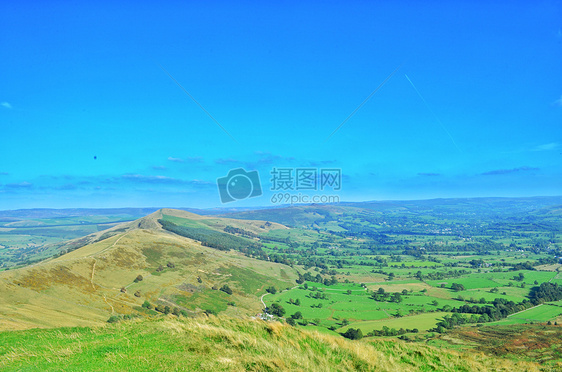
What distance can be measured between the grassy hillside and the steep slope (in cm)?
2335

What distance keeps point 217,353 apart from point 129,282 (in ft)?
272

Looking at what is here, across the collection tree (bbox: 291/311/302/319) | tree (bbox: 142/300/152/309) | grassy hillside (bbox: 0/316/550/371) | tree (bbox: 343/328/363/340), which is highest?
grassy hillside (bbox: 0/316/550/371)

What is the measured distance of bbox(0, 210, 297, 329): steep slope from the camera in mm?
48750

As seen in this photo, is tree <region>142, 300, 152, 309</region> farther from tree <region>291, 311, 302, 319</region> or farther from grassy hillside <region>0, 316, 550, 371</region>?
grassy hillside <region>0, 316, 550, 371</region>

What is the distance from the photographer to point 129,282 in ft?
267

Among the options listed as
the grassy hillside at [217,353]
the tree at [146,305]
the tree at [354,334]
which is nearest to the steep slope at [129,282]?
the tree at [146,305]

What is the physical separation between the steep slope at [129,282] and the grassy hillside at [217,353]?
23354 millimetres

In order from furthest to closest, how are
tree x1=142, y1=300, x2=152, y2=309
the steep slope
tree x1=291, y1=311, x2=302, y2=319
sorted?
tree x1=291, y1=311, x2=302, y2=319 < tree x1=142, y1=300, x2=152, y2=309 < the steep slope

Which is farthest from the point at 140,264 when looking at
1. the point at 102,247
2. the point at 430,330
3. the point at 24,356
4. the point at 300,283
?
the point at 24,356

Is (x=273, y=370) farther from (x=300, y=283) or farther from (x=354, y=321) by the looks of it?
(x=300, y=283)

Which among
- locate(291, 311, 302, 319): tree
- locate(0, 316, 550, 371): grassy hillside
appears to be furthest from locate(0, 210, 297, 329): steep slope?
locate(0, 316, 550, 371): grassy hillside

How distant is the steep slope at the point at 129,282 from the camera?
48750 mm

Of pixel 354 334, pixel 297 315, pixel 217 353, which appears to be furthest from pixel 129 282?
pixel 217 353

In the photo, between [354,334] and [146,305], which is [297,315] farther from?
[146,305]
